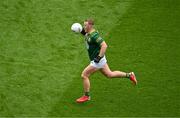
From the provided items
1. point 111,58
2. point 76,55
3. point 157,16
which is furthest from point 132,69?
point 157,16

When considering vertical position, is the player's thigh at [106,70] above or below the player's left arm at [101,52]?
below

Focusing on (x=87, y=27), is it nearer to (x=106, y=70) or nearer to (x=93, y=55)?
(x=93, y=55)

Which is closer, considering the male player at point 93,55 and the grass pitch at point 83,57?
the male player at point 93,55

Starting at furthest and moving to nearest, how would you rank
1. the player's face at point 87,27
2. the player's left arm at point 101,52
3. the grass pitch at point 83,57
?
the grass pitch at point 83,57, the player's face at point 87,27, the player's left arm at point 101,52

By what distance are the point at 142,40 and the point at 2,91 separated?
409cm

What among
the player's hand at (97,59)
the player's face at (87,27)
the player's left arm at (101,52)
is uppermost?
the player's face at (87,27)

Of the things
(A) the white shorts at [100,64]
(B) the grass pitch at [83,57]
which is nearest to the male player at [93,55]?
(A) the white shorts at [100,64]

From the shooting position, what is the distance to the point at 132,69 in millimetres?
12938

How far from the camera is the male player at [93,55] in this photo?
11.2 metres

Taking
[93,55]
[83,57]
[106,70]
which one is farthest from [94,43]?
[83,57]

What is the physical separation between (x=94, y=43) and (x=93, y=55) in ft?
0.90

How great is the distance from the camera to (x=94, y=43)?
11336 mm

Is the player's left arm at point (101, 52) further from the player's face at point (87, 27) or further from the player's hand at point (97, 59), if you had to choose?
the player's face at point (87, 27)

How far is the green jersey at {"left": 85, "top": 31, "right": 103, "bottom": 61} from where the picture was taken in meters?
11.2
